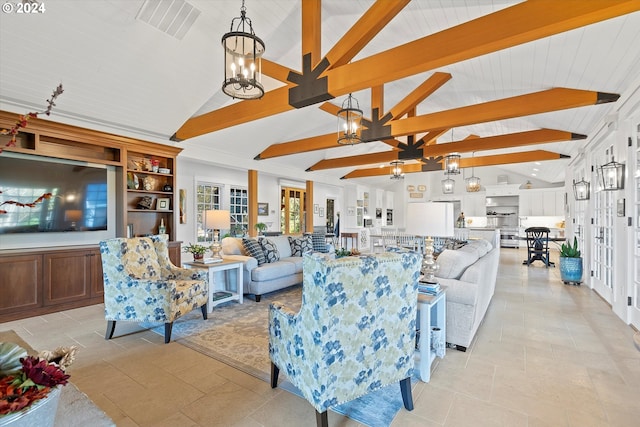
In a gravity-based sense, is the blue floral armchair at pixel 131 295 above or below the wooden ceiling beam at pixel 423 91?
below

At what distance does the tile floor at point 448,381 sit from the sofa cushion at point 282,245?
2.39 metres

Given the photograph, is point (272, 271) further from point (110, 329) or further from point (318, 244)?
point (110, 329)

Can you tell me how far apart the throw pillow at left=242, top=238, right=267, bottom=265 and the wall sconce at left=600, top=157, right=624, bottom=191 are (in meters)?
4.52

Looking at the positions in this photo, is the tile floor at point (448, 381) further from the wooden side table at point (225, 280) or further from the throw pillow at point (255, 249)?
the throw pillow at point (255, 249)

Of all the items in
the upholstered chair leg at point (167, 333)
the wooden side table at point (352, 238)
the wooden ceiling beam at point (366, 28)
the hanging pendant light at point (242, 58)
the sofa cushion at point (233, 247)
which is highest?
the wooden ceiling beam at point (366, 28)

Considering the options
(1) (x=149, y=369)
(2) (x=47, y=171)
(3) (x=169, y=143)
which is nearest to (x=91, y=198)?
(2) (x=47, y=171)

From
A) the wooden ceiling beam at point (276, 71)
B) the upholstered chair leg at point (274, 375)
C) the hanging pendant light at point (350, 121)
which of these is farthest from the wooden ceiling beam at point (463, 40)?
the upholstered chair leg at point (274, 375)

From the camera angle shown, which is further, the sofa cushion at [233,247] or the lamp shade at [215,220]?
the sofa cushion at [233,247]

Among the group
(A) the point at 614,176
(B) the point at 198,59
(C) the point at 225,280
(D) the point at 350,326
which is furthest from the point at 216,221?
(A) the point at 614,176

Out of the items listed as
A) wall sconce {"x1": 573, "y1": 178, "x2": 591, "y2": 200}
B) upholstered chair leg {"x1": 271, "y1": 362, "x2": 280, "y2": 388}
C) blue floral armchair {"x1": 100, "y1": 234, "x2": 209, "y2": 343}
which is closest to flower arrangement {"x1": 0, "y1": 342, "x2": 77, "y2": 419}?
upholstered chair leg {"x1": 271, "y1": 362, "x2": 280, "y2": 388}

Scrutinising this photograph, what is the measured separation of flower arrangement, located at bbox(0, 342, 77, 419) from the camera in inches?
22.5

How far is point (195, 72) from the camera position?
4105 millimetres

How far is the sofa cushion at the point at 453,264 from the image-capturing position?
115 inches

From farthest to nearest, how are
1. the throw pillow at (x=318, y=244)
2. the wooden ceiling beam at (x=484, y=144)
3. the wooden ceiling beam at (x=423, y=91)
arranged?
the throw pillow at (x=318, y=244), the wooden ceiling beam at (x=484, y=144), the wooden ceiling beam at (x=423, y=91)
